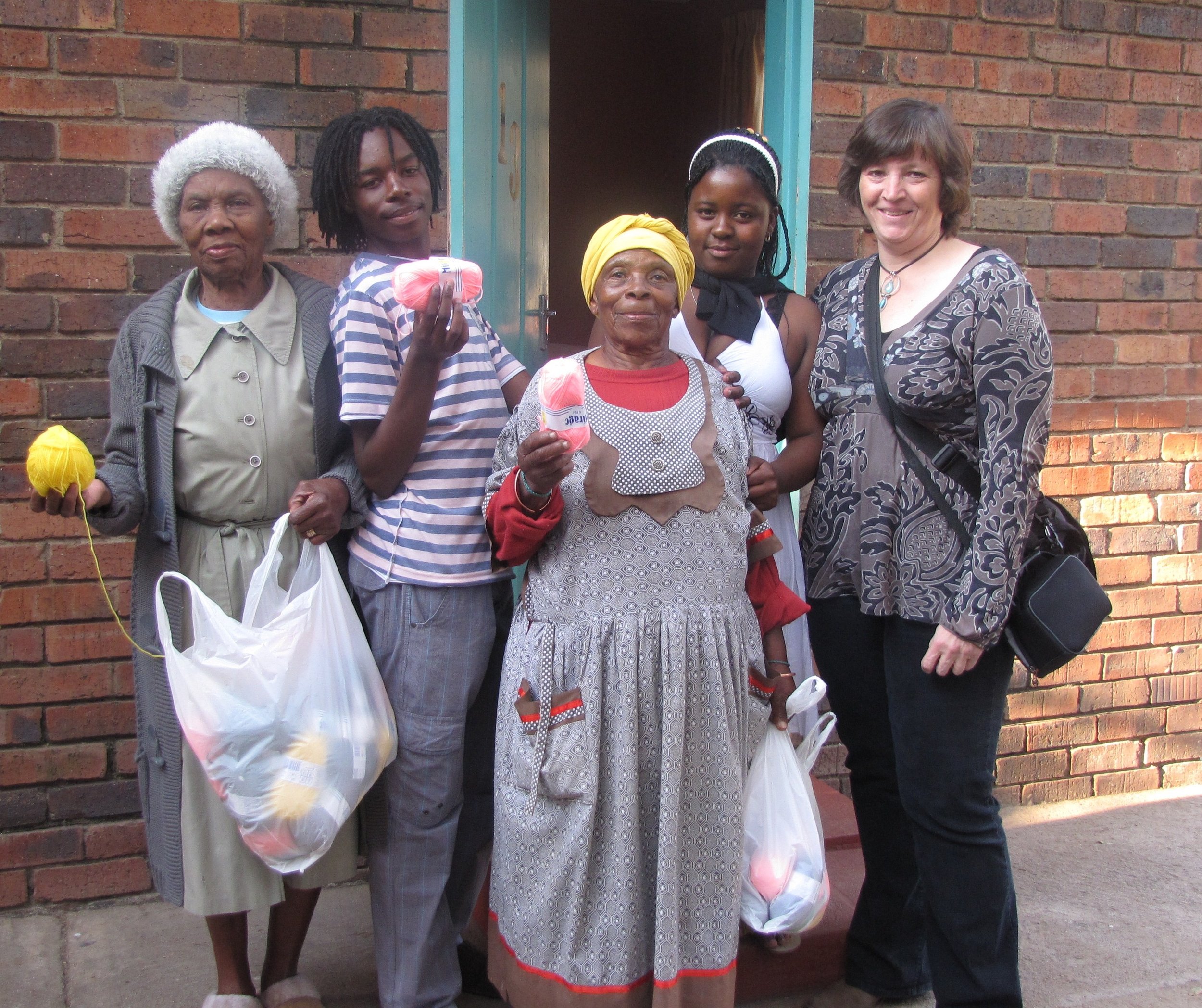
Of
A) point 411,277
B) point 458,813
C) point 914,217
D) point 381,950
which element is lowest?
point 381,950

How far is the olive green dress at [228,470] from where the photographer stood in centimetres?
231

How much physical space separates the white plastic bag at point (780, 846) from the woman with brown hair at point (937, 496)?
23cm

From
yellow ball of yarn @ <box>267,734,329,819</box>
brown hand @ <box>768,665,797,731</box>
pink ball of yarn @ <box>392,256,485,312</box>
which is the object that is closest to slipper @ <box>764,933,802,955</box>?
brown hand @ <box>768,665,797,731</box>

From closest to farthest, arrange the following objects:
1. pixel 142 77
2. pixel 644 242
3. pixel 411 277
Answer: pixel 411 277, pixel 644 242, pixel 142 77

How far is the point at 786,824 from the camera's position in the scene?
2348mm

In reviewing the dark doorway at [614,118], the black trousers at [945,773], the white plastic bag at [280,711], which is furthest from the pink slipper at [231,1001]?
the dark doorway at [614,118]

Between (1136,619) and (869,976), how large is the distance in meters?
2.05

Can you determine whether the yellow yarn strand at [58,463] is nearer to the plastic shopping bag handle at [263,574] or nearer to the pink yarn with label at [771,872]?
the plastic shopping bag handle at [263,574]

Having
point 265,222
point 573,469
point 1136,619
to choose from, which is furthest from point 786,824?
point 1136,619

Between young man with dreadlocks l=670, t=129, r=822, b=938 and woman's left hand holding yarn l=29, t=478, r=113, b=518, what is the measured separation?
128cm

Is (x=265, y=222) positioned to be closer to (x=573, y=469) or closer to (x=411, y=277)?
(x=411, y=277)

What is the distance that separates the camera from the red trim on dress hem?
2.17 metres

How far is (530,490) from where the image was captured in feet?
6.76

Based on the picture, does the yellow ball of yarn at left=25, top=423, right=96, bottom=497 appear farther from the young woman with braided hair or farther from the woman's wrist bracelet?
the young woman with braided hair
